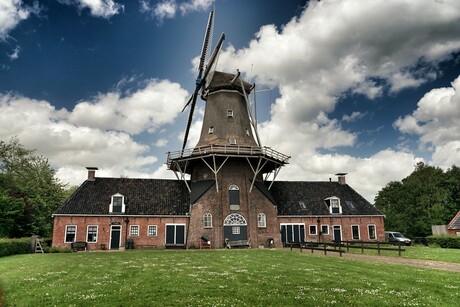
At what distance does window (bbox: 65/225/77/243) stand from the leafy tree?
41.0 meters

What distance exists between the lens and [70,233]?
87.3 feet

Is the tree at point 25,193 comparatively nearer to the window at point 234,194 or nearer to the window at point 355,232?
the window at point 234,194

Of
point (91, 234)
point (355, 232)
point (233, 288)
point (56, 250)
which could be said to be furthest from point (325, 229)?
point (233, 288)

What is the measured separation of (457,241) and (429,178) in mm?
22829

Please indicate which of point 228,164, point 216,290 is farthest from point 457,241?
point 216,290

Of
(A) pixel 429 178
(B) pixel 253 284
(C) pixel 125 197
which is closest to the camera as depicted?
(B) pixel 253 284

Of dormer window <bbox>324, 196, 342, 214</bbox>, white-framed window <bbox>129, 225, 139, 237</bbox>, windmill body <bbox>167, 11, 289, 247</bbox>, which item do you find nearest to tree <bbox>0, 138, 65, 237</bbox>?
white-framed window <bbox>129, 225, 139, 237</bbox>

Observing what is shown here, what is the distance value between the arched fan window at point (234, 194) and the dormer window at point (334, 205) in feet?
33.5

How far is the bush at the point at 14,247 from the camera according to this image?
811 inches

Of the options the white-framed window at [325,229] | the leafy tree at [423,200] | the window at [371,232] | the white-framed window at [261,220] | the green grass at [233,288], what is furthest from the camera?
the leafy tree at [423,200]

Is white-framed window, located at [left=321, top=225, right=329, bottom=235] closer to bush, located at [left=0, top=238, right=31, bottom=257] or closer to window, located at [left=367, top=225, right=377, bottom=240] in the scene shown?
window, located at [left=367, top=225, right=377, bottom=240]

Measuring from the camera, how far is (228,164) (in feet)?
94.1

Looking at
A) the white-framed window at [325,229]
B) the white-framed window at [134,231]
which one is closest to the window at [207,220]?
the white-framed window at [134,231]

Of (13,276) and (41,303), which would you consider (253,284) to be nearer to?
(41,303)
